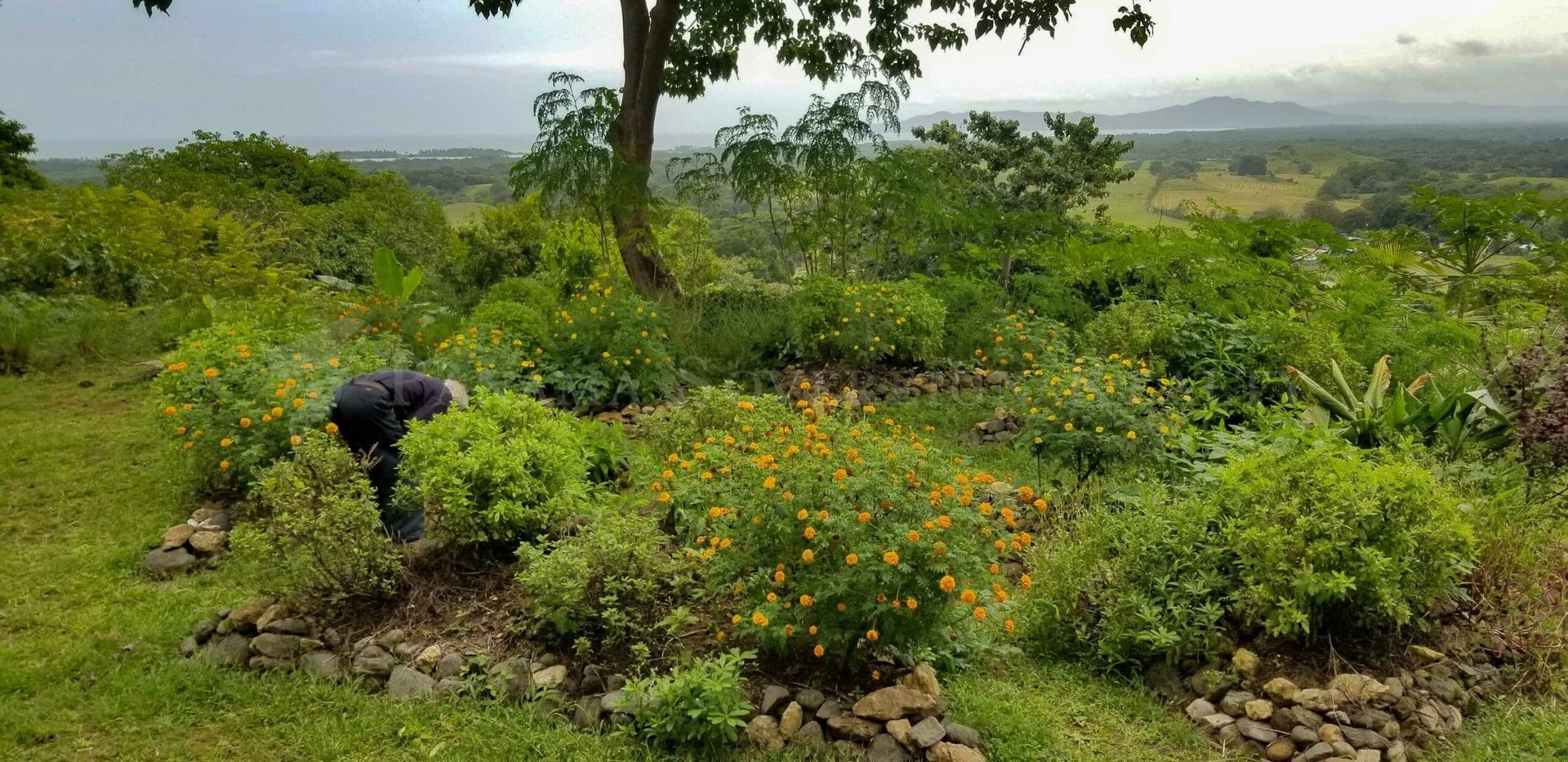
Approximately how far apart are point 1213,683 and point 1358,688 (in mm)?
454

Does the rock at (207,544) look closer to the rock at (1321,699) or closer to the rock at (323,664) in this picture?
the rock at (323,664)

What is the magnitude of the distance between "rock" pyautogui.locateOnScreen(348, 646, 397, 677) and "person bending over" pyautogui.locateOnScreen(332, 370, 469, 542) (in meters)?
0.83

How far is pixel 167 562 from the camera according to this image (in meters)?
3.98

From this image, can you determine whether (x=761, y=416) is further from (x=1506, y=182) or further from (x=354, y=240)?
(x=1506, y=182)

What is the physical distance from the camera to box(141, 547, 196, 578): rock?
156 inches

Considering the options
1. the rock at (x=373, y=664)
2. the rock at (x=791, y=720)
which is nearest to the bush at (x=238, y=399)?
the rock at (x=373, y=664)

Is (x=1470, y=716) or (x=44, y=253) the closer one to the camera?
(x=1470, y=716)

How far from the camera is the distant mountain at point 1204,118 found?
16.3 m

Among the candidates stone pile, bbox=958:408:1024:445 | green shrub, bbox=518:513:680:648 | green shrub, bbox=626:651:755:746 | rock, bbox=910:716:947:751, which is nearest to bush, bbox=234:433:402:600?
green shrub, bbox=518:513:680:648

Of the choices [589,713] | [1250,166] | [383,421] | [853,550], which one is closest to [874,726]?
[853,550]

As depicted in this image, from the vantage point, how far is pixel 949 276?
24.9 ft

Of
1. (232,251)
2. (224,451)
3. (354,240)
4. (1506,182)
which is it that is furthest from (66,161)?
(1506,182)

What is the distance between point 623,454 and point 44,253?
732 centimetres

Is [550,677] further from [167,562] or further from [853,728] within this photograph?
[167,562]
